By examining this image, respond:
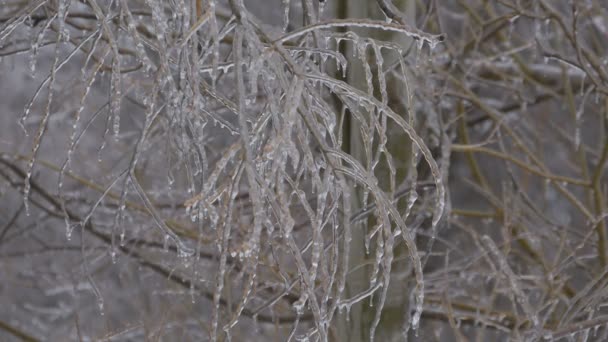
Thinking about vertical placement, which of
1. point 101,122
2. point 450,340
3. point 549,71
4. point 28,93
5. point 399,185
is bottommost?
point 450,340

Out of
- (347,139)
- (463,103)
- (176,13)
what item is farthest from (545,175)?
(176,13)

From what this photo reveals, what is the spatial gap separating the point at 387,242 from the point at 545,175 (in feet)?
7.72

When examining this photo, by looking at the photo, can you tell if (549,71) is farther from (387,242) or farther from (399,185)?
(387,242)

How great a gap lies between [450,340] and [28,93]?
18.4 feet

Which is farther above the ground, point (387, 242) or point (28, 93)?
point (28, 93)

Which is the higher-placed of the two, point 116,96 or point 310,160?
point 116,96

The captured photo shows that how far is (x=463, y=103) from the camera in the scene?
4.73 metres

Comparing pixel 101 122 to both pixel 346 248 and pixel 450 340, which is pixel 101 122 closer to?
pixel 450 340

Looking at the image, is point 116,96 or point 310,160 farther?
point 116,96

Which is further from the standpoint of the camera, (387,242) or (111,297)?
(111,297)

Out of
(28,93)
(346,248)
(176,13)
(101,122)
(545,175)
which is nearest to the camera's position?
(346,248)

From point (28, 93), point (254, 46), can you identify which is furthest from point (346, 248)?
point (28, 93)

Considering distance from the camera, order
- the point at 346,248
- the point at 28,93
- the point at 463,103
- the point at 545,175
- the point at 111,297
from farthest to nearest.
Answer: the point at 28,93 < the point at 111,297 < the point at 463,103 < the point at 545,175 < the point at 346,248

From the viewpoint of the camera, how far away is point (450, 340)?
946 cm
